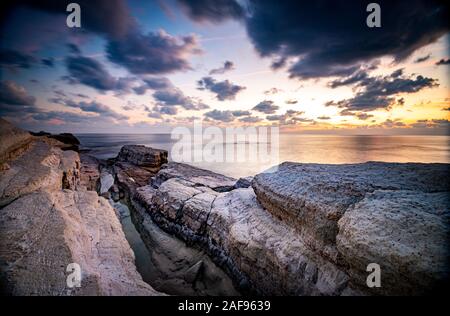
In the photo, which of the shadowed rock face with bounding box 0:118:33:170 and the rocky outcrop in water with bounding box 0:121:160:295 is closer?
the rocky outcrop in water with bounding box 0:121:160:295

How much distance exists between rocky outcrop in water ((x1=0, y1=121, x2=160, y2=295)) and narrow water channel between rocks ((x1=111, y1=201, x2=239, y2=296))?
142 cm

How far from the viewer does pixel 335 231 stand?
4262mm

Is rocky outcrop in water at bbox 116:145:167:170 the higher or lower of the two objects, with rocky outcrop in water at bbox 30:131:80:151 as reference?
lower

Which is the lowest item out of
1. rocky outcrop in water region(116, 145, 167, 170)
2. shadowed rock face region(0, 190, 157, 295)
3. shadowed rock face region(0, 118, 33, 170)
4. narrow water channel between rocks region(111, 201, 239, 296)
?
narrow water channel between rocks region(111, 201, 239, 296)

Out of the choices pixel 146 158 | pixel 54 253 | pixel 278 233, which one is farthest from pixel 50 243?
pixel 146 158

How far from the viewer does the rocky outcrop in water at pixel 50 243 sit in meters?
3.55

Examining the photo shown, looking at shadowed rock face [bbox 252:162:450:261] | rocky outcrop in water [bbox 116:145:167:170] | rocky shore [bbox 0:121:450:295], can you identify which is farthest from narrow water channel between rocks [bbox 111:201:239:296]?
rocky outcrop in water [bbox 116:145:167:170]

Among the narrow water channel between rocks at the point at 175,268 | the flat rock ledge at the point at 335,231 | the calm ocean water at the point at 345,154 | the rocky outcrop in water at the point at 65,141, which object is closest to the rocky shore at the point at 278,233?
the flat rock ledge at the point at 335,231

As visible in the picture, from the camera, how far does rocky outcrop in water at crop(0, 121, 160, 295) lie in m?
3.55

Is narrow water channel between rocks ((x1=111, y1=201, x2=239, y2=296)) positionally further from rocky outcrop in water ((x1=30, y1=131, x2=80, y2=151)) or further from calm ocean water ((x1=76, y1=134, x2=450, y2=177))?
rocky outcrop in water ((x1=30, y1=131, x2=80, y2=151))

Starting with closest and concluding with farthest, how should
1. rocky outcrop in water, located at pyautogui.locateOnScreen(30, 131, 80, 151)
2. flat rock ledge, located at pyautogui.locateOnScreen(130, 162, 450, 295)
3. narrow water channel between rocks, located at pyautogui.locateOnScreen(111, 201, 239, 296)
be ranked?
flat rock ledge, located at pyautogui.locateOnScreen(130, 162, 450, 295), narrow water channel between rocks, located at pyautogui.locateOnScreen(111, 201, 239, 296), rocky outcrop in water, located at pyautogui.locateOnScreen(30, 131, 80, 151)

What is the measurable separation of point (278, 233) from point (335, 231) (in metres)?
1.59

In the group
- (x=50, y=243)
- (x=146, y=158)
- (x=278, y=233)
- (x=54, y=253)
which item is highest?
(x=146, y=158)

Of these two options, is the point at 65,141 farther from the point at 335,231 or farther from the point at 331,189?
the point at 335,231
